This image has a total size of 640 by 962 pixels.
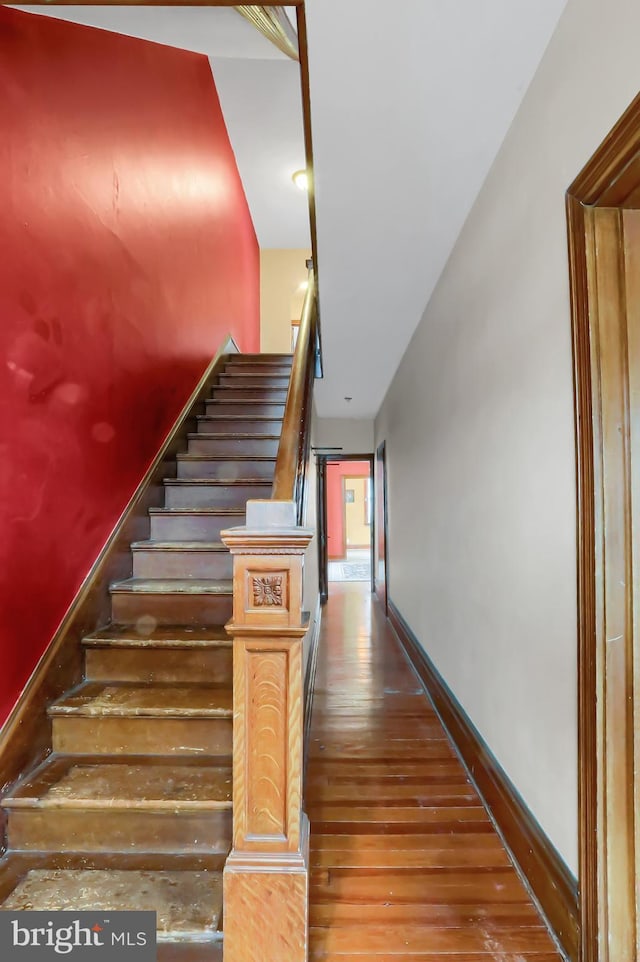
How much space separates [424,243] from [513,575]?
5.26ft

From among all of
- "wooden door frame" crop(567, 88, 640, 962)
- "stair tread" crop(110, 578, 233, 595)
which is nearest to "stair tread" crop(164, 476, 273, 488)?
"stair tread" crop(110, 578, 233, 595)

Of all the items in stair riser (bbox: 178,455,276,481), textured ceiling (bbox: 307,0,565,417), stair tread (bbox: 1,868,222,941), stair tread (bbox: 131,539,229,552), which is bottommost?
stair tread (bbox: 1,868,222,941)

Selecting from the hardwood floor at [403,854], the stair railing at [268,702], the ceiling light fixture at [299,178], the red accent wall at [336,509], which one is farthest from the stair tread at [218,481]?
the red accent wall at [336,509]

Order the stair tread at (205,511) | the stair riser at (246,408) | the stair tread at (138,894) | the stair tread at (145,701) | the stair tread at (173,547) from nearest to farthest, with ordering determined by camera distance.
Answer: the stair tread at (138,894)
the stair tread at (145,701)
the stair tread at (173,547)
the stair tread at (205,511)
the stair riser at (246,408)

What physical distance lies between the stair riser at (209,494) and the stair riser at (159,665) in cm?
99

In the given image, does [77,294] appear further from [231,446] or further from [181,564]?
[231,446]

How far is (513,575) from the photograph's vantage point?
1.61 m

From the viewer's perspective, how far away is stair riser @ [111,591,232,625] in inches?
82.4

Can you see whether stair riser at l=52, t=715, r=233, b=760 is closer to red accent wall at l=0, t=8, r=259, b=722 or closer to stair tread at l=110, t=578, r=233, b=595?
red accent wall at l=0, t=8, r=259, b=722

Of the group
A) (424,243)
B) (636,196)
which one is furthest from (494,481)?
(424,243)

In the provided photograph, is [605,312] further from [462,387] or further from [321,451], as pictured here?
[321,451]

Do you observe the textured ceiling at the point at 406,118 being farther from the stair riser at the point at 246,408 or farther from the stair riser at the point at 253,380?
the stair riser at the point at 253,380

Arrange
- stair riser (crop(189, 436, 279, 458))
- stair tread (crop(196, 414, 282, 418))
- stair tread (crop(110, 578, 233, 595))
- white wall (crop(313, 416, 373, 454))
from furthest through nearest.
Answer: white wall (crop(313, 416, 373, 454)) → stair tread (crop(196, 414, 282, 418)) → stair riser (crop(189, 436, 279, 458)) → stair tread (crop(110, 578, 233, 595))

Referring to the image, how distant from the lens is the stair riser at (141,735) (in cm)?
165
